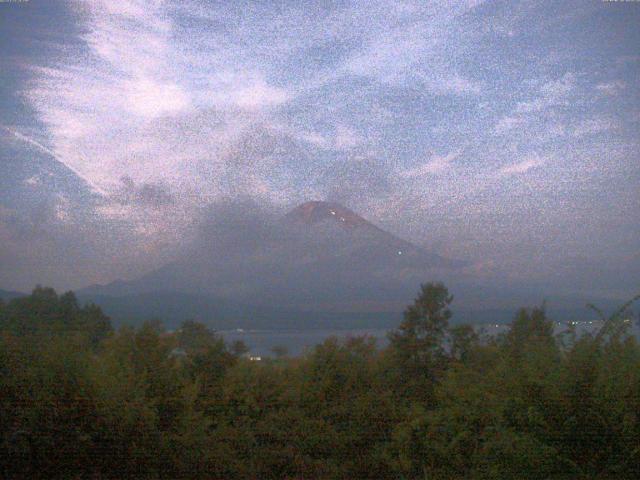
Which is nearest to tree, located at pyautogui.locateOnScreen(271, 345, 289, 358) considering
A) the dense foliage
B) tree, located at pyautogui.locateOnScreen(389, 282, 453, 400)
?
the dense foliage

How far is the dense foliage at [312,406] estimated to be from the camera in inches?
184

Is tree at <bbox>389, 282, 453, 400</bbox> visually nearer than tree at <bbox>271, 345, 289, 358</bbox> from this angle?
Yes

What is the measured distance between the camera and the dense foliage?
468 cm

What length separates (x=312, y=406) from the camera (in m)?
6.88

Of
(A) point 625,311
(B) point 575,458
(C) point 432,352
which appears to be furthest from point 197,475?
(A) point 625,311

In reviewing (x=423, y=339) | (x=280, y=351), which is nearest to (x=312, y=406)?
(x=280, y=351)

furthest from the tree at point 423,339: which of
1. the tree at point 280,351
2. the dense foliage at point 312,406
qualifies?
the tree at point 280,351

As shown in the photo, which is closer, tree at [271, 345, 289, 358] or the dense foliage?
the dense foliage

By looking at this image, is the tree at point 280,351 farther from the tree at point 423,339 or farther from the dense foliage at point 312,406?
the tree at point 423,339

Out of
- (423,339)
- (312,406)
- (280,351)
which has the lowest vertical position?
(312,406)

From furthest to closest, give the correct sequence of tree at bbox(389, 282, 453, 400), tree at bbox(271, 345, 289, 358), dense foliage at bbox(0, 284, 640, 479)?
tree at bbox(271, 345, 289, 358), tree at bbox(389, 282, 453, 400), dense foliage at bbox(0, 284, 640, 479)

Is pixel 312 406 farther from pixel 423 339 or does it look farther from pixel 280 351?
pixel 423 339

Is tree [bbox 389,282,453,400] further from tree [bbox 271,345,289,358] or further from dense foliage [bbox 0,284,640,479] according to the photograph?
tree [bbox 271,345,289,358]

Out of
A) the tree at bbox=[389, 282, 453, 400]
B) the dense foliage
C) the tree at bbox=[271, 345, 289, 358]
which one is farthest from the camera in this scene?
the tree at bbox=[271, 345, 289, 358]
